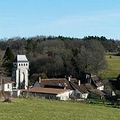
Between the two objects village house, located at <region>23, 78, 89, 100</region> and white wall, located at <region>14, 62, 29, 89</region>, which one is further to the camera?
white wall, located at <region>14, 62, 29, 89</region>

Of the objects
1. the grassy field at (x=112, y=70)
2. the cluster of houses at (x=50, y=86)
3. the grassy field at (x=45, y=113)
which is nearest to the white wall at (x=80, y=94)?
the cluster of houses at (x=50, y=86)

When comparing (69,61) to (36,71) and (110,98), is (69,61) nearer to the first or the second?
(36,71)

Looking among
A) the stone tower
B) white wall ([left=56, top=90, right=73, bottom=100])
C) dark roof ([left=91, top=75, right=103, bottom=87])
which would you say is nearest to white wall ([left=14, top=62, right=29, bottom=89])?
the stone tower

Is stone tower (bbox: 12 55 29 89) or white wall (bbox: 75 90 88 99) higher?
stone tower (bbox: 12 55 29 89)

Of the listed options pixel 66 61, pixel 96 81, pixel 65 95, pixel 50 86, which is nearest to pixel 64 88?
pixel 50 86

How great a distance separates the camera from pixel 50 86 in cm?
7281

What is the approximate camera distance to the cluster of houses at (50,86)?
206 feet

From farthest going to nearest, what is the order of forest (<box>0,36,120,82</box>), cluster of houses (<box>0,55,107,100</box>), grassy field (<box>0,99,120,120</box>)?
forest (<box>0,36,120,82</box>)
cluster of houses (<box>0,55,107,100</box>)
grassy field (<box>0,99,120,120</box>)

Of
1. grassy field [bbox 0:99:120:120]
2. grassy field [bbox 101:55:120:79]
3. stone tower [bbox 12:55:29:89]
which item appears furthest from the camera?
grassy field [bbox 101:55:120:79]

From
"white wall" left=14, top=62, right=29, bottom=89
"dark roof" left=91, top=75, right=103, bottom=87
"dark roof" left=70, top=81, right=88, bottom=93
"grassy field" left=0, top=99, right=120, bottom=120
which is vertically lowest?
"grassy field" left=0, top=99, right=120, bottom=120

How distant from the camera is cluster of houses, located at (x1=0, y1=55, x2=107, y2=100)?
6281 centimetres

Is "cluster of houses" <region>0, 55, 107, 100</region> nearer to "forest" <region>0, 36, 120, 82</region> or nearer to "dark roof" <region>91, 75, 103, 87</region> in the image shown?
"dark roof" <region>91, 75, 103, 87</region>

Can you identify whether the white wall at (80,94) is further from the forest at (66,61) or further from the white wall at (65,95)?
the forest at (66,61)

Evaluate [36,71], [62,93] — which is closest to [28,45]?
[36,71]
